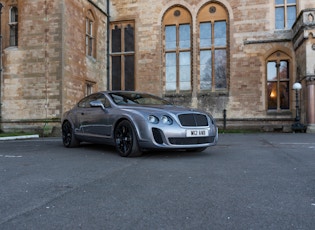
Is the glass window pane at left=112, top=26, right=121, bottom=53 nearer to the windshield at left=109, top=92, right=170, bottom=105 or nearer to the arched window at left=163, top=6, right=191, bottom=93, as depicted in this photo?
the arched window at left=163, top=6, right=191, bottom=93

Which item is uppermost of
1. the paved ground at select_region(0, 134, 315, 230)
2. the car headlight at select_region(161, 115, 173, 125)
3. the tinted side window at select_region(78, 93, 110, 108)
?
the tinted side window at select_region(78, 93, 110, 108)

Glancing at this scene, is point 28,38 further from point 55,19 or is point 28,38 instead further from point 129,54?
point 129,54

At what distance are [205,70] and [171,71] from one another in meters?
1.90

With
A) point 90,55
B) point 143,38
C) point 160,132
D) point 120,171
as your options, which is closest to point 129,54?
point 143,38

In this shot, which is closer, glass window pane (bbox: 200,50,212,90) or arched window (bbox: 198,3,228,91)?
arched window (bbox: 198,3,228,91)

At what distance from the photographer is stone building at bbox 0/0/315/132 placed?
14.0m

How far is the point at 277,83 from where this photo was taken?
16.5 m

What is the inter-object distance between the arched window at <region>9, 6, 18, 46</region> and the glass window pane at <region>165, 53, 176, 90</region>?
7817mm

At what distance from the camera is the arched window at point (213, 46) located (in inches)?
676

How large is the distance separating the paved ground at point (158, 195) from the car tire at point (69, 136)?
241 centimetres

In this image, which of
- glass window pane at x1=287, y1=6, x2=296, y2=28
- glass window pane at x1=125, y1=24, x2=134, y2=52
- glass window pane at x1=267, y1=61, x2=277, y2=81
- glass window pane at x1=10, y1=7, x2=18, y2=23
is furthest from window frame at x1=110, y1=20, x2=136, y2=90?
glass window pane at x1=287, y1=6, x2=296, y2=28

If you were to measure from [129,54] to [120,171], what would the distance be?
1455 cm

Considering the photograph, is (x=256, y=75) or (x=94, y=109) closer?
(x=94, y=109)

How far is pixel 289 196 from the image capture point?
3.14 metres
